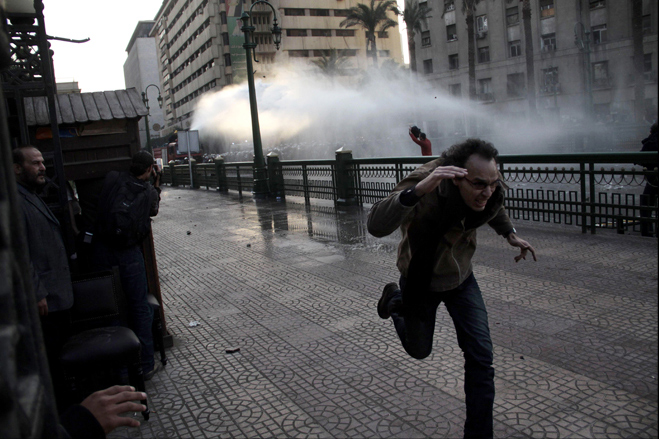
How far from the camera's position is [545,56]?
1699 inches

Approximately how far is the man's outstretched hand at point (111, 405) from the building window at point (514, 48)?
48920 mm

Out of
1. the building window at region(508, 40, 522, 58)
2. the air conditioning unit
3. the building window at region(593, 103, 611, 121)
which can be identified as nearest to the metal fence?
the building window at region(593, 103, 611, 121)

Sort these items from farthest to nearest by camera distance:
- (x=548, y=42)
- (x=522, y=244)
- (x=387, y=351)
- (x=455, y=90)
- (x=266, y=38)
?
1. (x=266, y=38)
2. (x=455, y=90)
3. (x=548, y=42)
4. (x=387, y=351)
5. (x=522, y=244)

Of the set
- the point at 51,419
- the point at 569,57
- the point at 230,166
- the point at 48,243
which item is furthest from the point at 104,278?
the point at 569,57

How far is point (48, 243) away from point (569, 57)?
4455 centimetres

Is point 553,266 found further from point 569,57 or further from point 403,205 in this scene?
point 569,57

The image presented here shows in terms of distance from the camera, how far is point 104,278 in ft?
13.0

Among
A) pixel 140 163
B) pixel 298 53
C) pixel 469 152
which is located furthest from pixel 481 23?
pixel 469 152

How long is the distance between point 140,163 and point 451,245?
254 centimetres

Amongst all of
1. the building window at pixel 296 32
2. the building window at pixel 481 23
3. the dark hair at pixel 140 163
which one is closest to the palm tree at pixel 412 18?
the building window at pixel 481 23

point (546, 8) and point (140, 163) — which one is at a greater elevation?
point (546, 8)

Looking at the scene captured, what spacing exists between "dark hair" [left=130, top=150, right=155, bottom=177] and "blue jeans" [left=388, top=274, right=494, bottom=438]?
7.23ft

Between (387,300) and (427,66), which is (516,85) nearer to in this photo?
(427,66)

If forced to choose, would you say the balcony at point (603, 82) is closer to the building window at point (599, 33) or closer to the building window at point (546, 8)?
the building window at point (599, 33)
